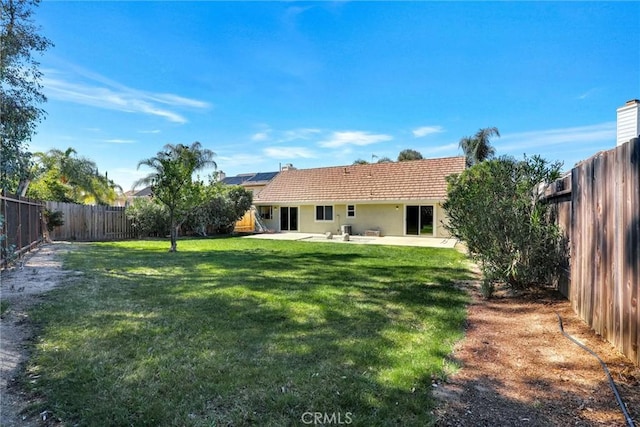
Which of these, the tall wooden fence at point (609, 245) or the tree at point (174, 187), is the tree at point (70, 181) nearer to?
the tree at point (174, 187)

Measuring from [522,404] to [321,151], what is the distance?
1237 inches

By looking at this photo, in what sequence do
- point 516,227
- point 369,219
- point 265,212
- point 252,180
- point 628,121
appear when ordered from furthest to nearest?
point 252,180, point 265,212, point 369,219, point 628,121, point 516,227

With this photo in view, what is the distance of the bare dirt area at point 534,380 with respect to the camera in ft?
7.97

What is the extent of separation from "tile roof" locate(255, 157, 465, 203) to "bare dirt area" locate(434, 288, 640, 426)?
15.6 meters

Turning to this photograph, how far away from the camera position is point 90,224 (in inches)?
734

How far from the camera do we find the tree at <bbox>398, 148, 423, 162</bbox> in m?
41.2

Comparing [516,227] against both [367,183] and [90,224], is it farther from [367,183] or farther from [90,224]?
[90,224]

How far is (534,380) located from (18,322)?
6073 mm

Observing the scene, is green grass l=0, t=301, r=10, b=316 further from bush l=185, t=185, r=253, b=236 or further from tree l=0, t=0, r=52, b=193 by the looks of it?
bush l=185, t=185, r=253, b=236

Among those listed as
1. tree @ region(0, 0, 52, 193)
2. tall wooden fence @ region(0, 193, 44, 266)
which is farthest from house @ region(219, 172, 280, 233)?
tree @ region(0, 0, 52, 193)

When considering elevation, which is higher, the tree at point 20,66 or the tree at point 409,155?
the tree at point 409,155

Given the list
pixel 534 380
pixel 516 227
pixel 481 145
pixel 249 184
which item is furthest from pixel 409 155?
pixel 534 380

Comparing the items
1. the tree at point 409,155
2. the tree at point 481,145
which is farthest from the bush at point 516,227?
the tree at point 409,155

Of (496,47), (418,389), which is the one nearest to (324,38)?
(496,47)
